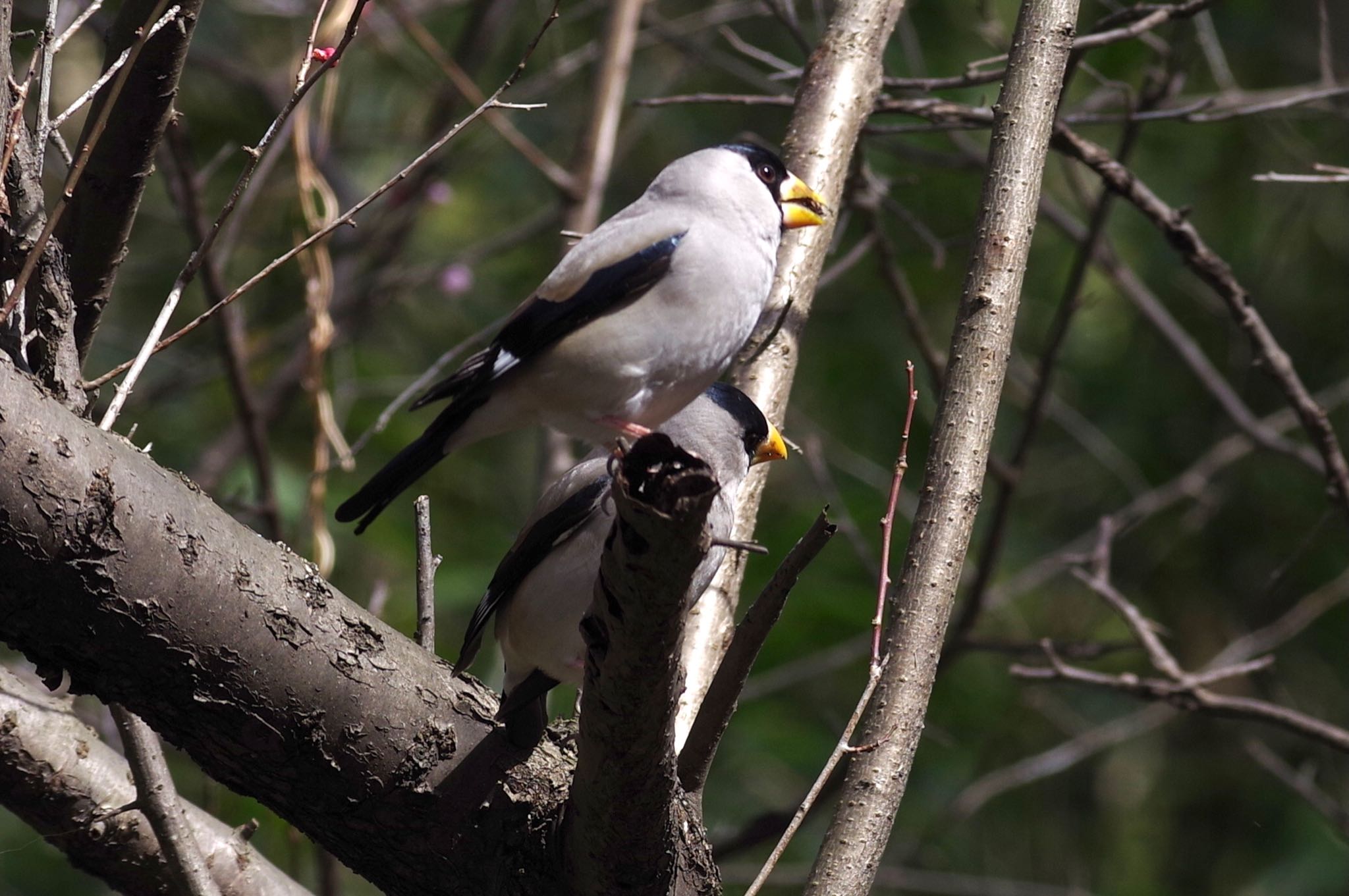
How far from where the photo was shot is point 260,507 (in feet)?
15.9

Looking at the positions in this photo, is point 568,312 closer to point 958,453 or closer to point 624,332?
point 624,332

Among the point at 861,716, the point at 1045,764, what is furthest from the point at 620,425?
the point at 1045,764

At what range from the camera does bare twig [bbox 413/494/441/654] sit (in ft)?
9.65

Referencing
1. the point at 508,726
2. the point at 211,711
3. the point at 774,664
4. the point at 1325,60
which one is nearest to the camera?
the point at 211,711

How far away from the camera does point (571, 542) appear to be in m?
3.38

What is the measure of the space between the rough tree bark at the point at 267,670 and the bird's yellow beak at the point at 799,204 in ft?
5.35

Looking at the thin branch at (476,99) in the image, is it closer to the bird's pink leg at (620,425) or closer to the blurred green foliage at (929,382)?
the blurred green foliage at (929,382)

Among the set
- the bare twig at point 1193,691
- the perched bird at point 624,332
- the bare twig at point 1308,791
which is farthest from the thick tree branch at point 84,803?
the bare twig at point 1308,791

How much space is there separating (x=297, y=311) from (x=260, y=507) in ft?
10.8

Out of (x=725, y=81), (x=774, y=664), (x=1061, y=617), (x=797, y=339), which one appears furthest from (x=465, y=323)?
(x=797, y=339)

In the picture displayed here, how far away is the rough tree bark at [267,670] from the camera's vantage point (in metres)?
1.88

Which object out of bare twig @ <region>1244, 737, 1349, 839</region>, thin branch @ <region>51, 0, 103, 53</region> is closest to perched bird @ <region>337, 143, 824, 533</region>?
thin branch @ <region>51, 0, 103, 53</region>

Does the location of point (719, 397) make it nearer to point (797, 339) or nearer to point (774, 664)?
point (797, 339)

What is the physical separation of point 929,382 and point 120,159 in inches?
226
